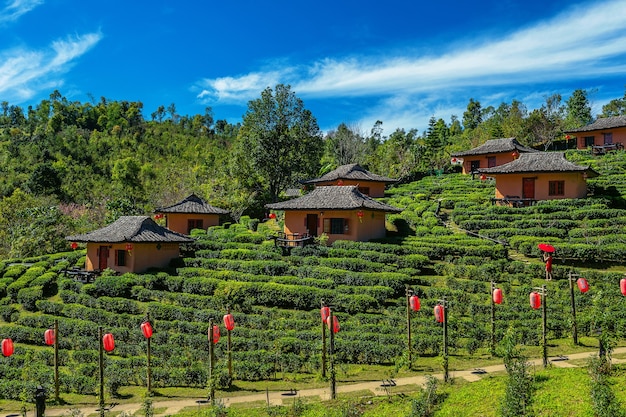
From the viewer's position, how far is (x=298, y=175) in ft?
155

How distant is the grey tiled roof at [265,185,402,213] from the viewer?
29.9 m

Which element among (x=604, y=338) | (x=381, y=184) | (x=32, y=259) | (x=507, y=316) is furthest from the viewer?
(x=381, y=184)

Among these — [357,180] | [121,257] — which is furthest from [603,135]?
[121,257]

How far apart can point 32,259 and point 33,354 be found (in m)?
15.1

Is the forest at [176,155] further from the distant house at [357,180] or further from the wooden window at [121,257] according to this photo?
the wooden window at [121,257]

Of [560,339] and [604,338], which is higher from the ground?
[604,338]

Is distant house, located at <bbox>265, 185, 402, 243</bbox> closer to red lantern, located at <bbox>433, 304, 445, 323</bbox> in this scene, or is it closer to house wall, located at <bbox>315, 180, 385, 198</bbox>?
house wall, located at <bbox>315, 180, 385, 198</bbox>

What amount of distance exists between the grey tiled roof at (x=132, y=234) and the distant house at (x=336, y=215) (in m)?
7.16

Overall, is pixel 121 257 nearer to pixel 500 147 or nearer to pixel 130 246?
pixel 130 246

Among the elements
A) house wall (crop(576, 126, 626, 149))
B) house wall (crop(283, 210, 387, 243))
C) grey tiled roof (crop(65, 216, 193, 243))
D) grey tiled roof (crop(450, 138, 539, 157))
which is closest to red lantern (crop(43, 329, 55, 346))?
grey tiled roof (crop(65, 216, 193, 243))

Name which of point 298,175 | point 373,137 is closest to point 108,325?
point 298,175

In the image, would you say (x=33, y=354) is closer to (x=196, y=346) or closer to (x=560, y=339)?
(x=196, y=346)

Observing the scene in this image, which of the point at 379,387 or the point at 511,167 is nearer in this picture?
the point at 379,387

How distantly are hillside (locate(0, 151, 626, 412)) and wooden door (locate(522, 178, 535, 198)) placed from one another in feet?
10.2
